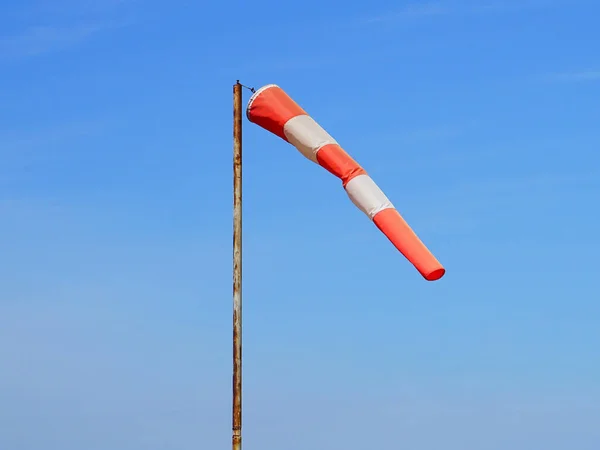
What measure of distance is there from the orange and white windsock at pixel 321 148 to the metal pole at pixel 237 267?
1.22 ft

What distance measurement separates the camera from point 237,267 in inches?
954

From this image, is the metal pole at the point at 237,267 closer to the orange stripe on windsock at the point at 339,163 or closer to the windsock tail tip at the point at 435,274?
the orange stripe on windsock at the point at 339,163

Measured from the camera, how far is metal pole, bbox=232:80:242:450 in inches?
925

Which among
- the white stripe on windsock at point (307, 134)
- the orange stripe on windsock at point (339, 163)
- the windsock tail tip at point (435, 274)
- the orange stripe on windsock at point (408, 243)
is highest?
the white stripe on windsock at point (307, 134)

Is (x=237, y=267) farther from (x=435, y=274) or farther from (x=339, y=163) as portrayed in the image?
(x=435, y=274)

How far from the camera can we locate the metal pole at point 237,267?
23500mm

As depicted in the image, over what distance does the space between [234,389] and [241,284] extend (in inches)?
88.7

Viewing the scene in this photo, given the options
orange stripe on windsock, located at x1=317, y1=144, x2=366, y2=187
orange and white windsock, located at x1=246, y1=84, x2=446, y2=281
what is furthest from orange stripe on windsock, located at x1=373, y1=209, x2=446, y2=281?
orange stripe on windsock, located at x1=317, y1=144, x2=366, y2=187

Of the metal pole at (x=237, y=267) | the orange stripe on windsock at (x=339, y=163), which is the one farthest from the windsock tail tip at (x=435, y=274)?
the metal pole at (x=237, y=267)

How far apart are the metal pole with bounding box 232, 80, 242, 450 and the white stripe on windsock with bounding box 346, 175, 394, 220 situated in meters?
2.48

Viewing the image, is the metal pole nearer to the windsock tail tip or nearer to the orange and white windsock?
the orange and white windsock

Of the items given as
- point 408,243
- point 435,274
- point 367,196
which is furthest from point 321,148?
point 435,274

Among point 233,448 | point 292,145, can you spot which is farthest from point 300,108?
point 233,448

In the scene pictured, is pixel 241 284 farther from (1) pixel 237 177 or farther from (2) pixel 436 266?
(2) pixel 436 266
